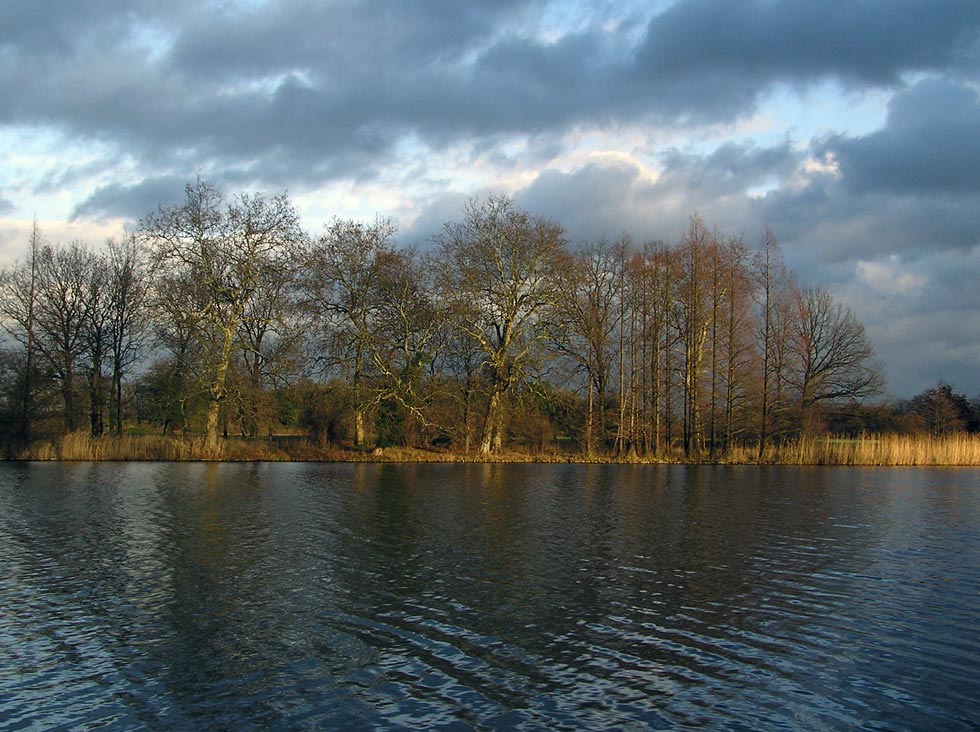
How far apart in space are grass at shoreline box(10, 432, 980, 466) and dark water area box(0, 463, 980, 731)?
16678 mm

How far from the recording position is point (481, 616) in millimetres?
11422

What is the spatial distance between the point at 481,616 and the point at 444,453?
106 feet

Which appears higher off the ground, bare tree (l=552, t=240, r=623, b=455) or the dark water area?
bare tree (l=552, t=240, r=623, b=455)

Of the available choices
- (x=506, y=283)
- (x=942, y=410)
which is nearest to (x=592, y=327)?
(x=506, y=283)

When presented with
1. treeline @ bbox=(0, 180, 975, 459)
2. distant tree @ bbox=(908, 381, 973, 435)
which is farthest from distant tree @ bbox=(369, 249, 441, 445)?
distant tree @ bbox=(908, 381, 973, 435)

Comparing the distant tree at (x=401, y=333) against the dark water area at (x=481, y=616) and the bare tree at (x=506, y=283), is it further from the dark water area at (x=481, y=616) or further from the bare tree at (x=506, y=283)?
the dark water area at (x=481, y=616)

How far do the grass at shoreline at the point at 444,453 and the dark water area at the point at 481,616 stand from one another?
16.7 m

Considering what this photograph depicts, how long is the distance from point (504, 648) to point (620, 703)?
2036 mm

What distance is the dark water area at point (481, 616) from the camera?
8.20 metres

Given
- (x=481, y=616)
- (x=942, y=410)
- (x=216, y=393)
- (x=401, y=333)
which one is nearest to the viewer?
(x=481, y=616)

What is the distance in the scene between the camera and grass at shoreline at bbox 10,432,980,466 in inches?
1540

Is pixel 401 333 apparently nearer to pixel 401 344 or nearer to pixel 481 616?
pixel 401 344

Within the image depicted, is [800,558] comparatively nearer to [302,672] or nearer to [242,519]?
[302,672]

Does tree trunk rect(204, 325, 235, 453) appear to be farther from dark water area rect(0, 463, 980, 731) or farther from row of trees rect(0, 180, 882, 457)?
dark water area rect(0, 463, 980, 731)
